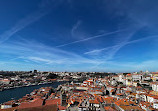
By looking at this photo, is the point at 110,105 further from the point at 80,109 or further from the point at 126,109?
the point at 80,109

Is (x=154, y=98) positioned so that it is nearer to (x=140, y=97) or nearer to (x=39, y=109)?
(x=140, y=97)

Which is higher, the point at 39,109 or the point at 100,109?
the point at 39,109

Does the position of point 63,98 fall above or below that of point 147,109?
above

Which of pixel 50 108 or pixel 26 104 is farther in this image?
pixel 26 104

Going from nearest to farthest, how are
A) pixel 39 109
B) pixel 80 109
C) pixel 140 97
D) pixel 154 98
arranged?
pixel 39 109, pixel 80 109, pixel 154 98, pixel 140 97

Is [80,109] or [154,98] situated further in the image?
[154,98]

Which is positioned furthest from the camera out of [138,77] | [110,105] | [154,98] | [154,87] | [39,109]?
[138,77]

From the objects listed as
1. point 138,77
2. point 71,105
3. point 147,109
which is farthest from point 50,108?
point 138,77

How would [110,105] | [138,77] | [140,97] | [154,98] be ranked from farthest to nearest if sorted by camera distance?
[138,77], [140,97], [154,98], [110,105]

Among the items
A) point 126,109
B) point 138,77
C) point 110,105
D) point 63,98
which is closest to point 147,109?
point 126,109
